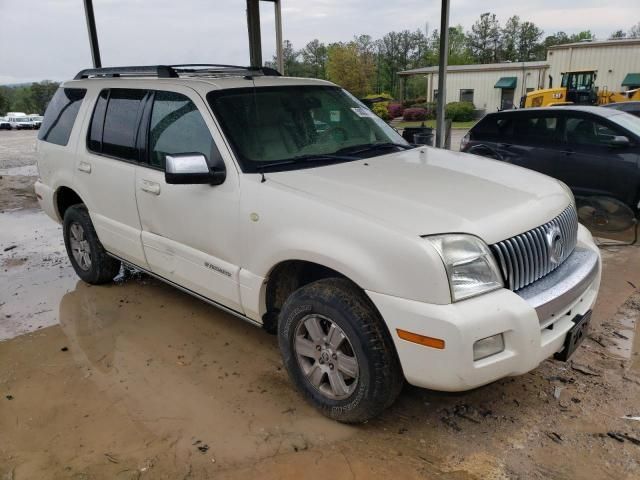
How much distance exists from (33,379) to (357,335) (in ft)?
7.55

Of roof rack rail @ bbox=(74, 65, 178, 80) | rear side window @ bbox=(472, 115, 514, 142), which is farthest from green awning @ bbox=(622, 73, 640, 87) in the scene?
roof rack rail @ bbox=(74, 65, 178, 80)

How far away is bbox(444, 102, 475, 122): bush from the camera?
35.6 m

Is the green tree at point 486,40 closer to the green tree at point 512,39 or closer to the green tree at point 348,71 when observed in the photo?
the green tree at point 512,39

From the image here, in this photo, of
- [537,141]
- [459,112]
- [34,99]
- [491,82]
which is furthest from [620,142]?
[34,99]

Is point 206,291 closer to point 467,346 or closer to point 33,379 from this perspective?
point 33,379

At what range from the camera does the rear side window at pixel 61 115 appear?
187 inches

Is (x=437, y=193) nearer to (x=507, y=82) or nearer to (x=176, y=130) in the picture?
(x=176, y=130)

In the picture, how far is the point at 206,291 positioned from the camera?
11.7ft

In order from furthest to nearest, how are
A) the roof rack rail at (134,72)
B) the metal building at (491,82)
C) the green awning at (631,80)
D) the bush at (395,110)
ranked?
the metal building at (491,82) → the bush at (395,110) → the green awning at (631,80) → the roof rack rail at (134,72)

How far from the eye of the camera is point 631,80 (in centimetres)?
2964

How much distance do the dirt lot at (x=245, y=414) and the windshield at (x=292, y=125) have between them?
1.41 m

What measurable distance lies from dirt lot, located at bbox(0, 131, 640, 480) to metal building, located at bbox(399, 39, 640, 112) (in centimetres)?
2372

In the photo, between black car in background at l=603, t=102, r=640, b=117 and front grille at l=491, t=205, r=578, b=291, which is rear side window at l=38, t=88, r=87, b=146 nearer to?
front grille at l=491, t=205, r=578, b=291

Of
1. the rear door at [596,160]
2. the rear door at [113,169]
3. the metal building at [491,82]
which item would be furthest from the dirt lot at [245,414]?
the metal building at [491,82]
